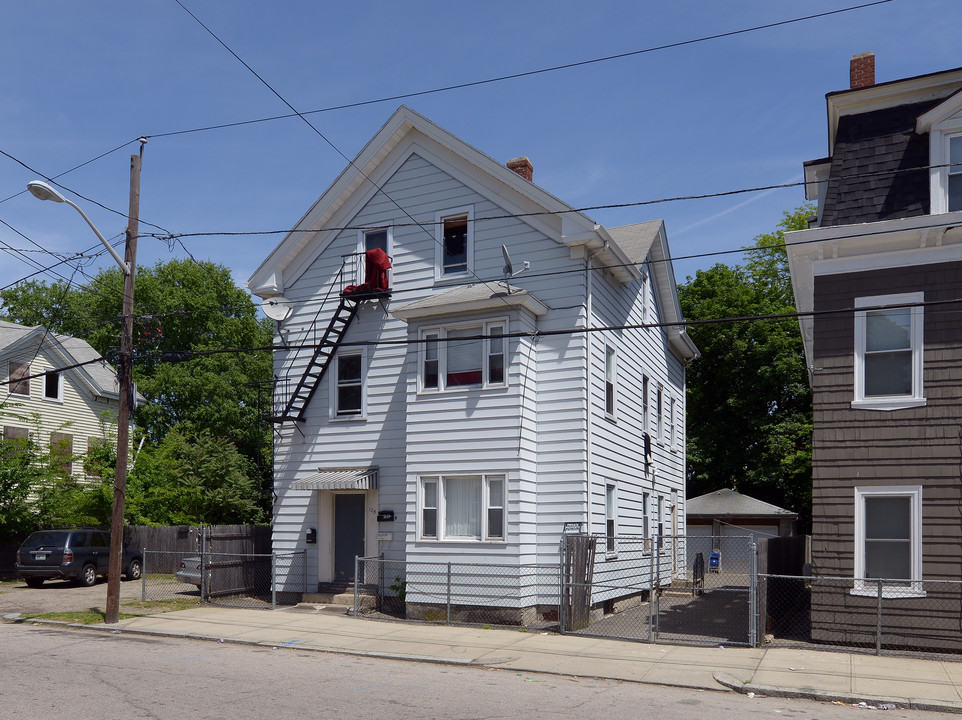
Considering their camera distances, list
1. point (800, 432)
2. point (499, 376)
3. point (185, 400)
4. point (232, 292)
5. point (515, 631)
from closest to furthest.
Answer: point (515, 631), point (499, 376), point (800, 432), point (185, 400), point (232, 292)

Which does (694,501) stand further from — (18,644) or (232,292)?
(232,292)

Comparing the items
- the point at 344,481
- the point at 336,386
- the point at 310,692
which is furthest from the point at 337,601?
the point at 310,692

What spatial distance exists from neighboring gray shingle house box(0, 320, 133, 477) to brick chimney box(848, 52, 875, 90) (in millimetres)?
28550

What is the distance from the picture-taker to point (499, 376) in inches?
695

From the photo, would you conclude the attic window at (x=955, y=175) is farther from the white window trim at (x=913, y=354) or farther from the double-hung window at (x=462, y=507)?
the double-hung window at (x=462, y=507)

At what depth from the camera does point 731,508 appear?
3378cm

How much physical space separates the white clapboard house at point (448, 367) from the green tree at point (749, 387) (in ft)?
64.1

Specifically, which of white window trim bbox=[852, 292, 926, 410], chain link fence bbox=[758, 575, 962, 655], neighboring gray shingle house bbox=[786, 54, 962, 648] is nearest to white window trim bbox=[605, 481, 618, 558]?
chain link fence bbox=[758, 575, 962, 655]

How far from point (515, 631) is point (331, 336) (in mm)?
8102

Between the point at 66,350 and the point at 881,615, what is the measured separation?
3345 cm

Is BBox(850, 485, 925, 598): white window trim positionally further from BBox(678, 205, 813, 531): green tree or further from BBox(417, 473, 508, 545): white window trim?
BBox(678, 205, 813, 531): green tree

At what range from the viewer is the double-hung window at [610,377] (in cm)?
1962

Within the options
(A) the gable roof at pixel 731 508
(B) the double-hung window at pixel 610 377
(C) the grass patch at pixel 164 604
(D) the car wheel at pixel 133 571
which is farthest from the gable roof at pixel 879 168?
(D) the car wheel at pixel 133 571

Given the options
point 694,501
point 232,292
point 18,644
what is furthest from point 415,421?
point 232,292
